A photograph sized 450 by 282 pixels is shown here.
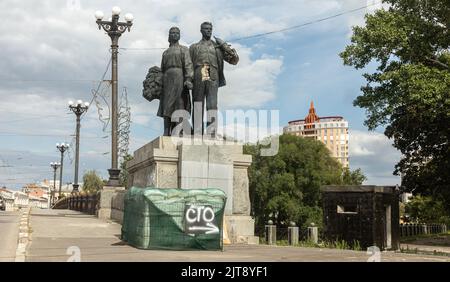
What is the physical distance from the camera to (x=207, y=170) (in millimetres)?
14336

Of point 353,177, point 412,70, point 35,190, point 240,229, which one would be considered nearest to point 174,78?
point 240,229

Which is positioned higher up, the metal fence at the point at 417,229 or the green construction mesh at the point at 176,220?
the green construction mesh at the point at 176,220

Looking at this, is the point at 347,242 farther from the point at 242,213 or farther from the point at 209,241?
the point at 209,241

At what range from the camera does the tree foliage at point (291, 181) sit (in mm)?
49469

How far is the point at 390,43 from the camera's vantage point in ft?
78.2

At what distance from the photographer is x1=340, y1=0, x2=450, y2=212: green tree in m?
22.2

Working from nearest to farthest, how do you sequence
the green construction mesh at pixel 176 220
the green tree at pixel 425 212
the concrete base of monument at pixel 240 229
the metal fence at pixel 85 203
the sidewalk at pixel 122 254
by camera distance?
1. the sidewalk at pixel 122 254
2. the green construction mesh at pixel 176 220
3. the concrete base of monument at pixel 240 229
4. the metal fence at pixel 85 203
5. the green tree at pixel 425 212

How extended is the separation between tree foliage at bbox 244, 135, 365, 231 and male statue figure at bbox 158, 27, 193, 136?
115ft

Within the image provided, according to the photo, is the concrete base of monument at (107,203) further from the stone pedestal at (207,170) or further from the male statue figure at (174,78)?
the male statue figure at (174,78)

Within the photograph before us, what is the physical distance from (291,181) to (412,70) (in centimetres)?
2876

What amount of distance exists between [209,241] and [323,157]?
144 ft

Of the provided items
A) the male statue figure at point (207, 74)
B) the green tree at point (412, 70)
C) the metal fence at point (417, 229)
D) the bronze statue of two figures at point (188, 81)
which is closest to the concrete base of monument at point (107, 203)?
the bronze statue of two figures at point (188, 81)

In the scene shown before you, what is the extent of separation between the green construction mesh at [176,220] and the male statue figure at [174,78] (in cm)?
437
